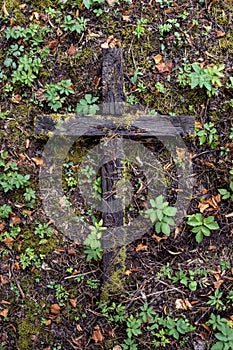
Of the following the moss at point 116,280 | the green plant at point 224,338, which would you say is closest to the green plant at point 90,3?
the moss at point 116,280

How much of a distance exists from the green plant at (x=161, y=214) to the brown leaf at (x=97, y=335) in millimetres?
1073

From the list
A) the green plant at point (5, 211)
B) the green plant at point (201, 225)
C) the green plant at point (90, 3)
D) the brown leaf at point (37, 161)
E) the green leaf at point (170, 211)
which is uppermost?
the green plant at point (90, 3)

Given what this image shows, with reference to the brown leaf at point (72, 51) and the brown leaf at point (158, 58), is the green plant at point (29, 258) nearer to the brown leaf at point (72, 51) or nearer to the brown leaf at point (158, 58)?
the brown leaf at point (72, 51)

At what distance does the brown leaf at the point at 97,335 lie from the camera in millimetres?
3705

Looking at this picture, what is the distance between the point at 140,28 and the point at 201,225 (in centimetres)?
203

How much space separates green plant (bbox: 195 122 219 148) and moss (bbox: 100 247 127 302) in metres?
1.31

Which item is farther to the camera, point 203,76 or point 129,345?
point 203,76

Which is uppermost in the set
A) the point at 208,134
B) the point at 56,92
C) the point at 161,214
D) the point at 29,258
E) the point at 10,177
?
the point at 56,92

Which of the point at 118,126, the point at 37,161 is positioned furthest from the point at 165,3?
the point at 37,161

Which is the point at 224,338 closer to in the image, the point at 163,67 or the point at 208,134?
the point at 208,134

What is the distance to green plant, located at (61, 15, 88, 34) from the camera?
393 cm

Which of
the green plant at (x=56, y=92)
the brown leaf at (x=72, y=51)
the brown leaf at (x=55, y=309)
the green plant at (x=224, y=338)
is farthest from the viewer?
the brown leaf at (x=72, y=51)

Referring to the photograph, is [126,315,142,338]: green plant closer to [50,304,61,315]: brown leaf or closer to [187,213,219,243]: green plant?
[50,304,61,315]: brown leaf

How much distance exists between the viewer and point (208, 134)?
3928 mm
